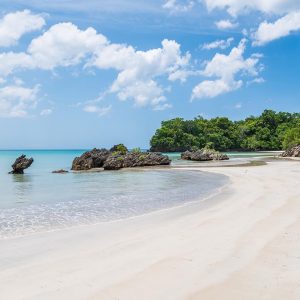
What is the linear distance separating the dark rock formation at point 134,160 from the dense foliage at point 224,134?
238 feet

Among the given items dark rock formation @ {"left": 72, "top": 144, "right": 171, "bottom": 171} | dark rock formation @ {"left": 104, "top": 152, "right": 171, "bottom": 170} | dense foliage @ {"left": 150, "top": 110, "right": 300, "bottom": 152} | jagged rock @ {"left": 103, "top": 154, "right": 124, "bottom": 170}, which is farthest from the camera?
dense foliage @ {"left": 150, "top": 110, "right": 300, "bottom": 152}

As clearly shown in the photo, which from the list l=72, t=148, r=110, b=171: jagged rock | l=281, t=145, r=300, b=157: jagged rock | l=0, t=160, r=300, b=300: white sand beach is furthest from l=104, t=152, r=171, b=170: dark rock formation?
l=0, t=160, r=300, b=300: white sand beach

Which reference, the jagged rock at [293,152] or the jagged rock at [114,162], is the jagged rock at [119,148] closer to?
the jagged rock at [114,162]

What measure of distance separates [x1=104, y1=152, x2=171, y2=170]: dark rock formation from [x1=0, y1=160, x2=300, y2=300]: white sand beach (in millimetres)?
30430

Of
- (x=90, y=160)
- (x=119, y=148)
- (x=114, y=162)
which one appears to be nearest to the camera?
(x=114, y=162)

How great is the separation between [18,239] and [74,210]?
4422mm

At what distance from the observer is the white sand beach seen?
5.16 meters

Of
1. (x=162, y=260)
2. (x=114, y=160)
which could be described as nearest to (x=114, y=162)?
(x=114, y=160)

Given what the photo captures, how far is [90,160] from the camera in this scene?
42219 millimetres

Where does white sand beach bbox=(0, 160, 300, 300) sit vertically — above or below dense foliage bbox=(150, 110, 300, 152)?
below

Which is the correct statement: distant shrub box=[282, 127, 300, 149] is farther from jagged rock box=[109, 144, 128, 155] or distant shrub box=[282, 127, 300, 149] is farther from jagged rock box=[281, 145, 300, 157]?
jagged rock box=[109, 144, 128, 155]

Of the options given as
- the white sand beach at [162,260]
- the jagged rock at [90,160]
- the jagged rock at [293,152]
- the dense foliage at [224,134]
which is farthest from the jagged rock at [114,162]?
the dense foliage at [224,134]

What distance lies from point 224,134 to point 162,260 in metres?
121

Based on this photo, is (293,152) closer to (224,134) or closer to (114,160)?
(114,160)
